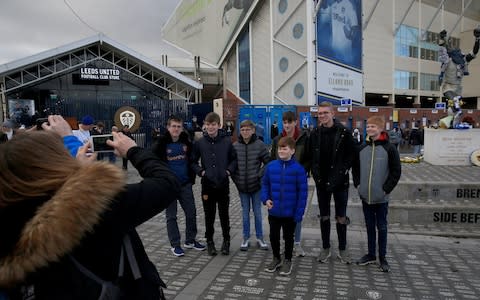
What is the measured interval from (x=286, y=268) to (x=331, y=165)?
1422 mm

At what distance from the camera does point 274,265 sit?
475 cm

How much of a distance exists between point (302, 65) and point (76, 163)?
2987cm

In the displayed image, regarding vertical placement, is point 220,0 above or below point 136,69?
above

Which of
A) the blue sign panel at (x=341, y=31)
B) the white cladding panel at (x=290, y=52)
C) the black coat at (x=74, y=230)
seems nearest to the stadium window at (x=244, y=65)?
the white cladding panel at (x=290, y=52)

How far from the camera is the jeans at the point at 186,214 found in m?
5.40

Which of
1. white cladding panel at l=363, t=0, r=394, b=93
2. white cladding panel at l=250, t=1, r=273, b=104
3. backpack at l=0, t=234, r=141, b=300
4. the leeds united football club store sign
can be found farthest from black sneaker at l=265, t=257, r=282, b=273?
white cladding panel at l=363, t=0, r=394, b=93

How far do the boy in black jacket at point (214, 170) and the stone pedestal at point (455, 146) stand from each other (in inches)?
367

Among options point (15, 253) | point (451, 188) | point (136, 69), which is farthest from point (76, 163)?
point (136, 69)

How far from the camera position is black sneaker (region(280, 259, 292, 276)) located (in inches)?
182

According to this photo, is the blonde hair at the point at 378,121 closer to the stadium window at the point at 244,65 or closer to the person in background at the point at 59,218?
the person in background at the point at 59,218

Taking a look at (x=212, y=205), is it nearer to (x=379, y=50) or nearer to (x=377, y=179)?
(x=377, y=179)

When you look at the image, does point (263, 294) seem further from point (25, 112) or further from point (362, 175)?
point (25, 112)

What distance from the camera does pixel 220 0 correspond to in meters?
42.1

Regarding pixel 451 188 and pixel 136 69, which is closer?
pixel 451 188
